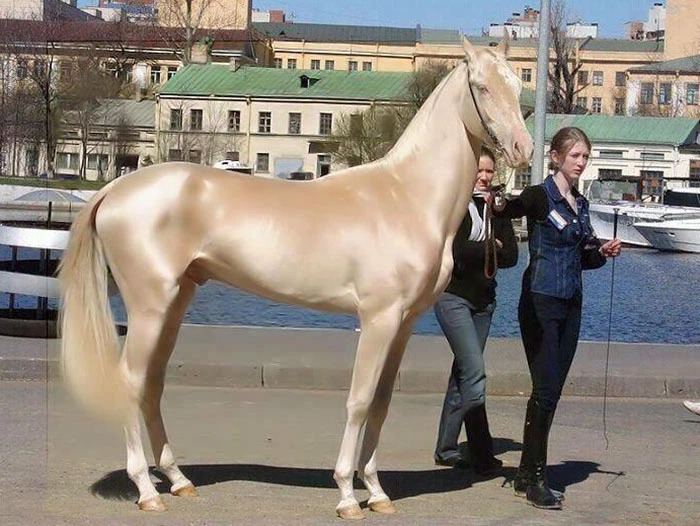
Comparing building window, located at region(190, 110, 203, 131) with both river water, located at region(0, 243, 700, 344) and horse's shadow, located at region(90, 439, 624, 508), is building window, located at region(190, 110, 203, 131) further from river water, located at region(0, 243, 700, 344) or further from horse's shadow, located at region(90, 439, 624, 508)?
horse's shadow, located at region(90, 439, 624, 508)

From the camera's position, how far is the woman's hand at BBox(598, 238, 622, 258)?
26.5 ft

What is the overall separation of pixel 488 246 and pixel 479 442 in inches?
53.3

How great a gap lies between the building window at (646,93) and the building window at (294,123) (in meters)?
35.4

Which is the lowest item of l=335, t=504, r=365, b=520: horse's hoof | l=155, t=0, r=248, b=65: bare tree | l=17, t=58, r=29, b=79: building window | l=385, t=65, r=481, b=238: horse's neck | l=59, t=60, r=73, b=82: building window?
l=335, t=504, r=365, b=520: horse's hoof

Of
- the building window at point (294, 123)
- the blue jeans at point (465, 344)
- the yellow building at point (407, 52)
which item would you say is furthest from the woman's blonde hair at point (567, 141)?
the yellow building at point (407, 52)

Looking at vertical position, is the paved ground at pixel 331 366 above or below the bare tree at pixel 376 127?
below

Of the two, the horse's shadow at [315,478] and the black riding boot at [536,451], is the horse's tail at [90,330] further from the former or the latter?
the black riding boot at [536,451]

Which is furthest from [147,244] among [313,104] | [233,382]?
[313,104]

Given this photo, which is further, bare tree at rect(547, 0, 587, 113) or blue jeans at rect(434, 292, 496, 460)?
bare tree at rect(547, 0, 587, 113)

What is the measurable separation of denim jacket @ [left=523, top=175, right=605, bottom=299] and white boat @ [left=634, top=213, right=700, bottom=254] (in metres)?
52.8

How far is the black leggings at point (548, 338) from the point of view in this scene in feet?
26.1

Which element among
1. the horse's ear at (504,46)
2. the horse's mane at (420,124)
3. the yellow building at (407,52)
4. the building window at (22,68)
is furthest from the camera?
the yellow building at (407,52)

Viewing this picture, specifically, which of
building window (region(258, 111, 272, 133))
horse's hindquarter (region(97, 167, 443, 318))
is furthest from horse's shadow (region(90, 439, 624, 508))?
building window (region(258, 111, 272, 133))

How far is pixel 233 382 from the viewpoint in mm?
13008
